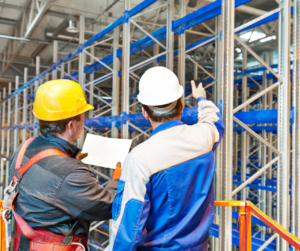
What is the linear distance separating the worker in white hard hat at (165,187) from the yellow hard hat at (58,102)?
0.69 metres

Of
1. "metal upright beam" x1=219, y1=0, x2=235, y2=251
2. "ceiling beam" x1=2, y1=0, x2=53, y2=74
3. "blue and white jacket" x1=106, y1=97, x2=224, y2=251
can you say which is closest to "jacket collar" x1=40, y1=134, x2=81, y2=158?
"blue and white jacket" x1=106, y1=97, x2=224, y2=251

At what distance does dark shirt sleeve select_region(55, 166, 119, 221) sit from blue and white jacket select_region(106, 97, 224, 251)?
0.95ft

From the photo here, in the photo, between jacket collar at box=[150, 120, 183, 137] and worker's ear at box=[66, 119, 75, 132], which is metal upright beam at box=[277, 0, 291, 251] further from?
worker's ear at box=[66, 119, 75, 132]

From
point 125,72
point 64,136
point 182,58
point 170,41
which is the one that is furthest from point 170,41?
point 64,136

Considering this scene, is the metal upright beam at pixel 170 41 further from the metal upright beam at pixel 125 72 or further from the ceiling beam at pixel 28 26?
the ceiling beam at pixel 28 26

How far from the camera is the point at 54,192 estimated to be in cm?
204

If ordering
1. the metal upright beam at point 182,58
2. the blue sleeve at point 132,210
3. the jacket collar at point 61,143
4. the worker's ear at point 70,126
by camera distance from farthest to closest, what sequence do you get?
the metal upright beam at point 182,58 < the worker's ear at point 70,126 < the jacket collar at point 61,143 < the blue sleeve at point 132,210

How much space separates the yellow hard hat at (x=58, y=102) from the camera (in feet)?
7.64

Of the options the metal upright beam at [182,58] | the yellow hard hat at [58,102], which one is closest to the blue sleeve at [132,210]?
the yellow hard hat at [58,102]

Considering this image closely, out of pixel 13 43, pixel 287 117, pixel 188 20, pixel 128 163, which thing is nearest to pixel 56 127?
pixel 128 163

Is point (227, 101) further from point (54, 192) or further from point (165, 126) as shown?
point (54, 192)

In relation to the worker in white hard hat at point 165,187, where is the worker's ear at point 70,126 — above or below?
above

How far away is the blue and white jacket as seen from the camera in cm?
171

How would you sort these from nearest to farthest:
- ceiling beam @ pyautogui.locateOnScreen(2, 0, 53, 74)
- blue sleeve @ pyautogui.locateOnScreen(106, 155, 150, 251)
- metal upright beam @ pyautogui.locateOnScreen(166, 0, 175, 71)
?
blue sleeve @ pyautogui.locateOnScreen(106, 155, 150, 251) → metal upright beam @ pyautogui.locateOnScreen(166, 0, 175, 71) → ceiling beam @ pyautogui.locateOnScreen(2, 0, 53, 74)
